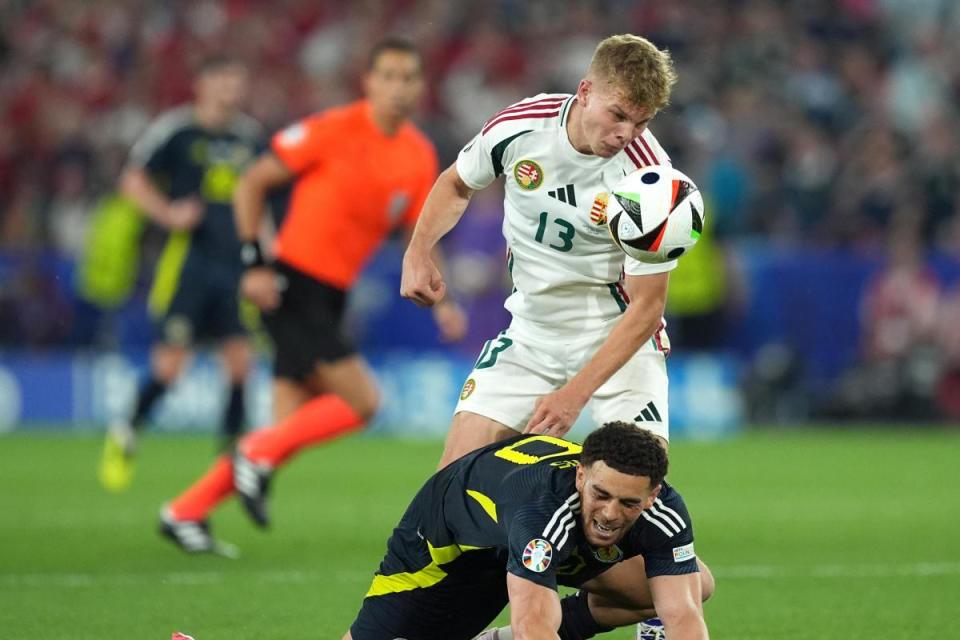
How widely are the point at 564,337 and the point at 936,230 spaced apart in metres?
10.7

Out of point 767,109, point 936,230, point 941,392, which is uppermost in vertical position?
point 767,109

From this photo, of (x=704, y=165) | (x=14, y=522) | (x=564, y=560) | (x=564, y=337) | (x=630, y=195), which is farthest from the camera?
(x=704, y=165)

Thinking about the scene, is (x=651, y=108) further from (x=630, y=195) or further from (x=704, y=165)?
(x=704, y=165)

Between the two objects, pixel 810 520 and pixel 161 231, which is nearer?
pixel 810 520

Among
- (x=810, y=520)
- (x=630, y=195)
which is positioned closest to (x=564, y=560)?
(x=630, y=195)

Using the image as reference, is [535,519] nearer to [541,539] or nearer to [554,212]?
[541,539]

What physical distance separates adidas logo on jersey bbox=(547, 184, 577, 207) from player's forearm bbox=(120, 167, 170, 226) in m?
5.74

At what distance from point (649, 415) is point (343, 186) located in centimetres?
314

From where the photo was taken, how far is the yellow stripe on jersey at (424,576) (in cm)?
527

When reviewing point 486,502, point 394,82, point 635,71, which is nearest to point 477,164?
point 635,71

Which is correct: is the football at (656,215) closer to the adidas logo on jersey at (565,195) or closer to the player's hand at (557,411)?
the adidas logo on jersey at (565,195)

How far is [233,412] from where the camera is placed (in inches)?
436

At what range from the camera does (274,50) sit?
735 inches

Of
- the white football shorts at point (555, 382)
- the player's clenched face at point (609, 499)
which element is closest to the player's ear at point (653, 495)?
the player's clenched face at point (609, 499)
